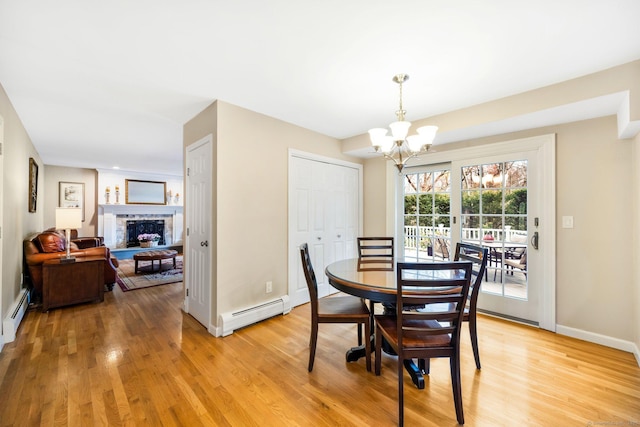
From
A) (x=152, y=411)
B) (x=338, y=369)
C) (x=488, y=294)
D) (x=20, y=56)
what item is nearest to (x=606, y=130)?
(x=488, y=294)

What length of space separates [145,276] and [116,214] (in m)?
3.20

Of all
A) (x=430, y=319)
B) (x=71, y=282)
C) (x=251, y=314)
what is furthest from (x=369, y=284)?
(x=71, y=282)

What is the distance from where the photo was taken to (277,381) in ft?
6.29

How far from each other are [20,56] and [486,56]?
329 centimetres

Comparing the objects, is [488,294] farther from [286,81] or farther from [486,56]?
[286,81]

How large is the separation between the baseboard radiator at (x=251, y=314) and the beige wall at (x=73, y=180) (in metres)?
6.42

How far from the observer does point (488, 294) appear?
10.2 feet

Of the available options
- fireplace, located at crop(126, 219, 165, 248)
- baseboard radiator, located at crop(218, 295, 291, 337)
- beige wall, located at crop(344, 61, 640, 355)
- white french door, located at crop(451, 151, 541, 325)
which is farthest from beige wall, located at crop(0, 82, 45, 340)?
white french door, located at crop(451, 151, 541, 325)

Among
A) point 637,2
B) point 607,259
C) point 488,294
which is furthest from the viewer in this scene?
point 488,294

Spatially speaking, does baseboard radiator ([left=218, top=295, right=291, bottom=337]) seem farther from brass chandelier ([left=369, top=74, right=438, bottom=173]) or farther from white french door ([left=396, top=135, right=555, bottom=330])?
white french door ([left=396, top=135, right=555, bottom=330])

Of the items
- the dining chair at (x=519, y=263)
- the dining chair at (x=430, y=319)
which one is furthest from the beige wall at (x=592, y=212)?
the dining chair at (x=430, y=319)

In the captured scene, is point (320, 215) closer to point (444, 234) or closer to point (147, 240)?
point (444, 234)

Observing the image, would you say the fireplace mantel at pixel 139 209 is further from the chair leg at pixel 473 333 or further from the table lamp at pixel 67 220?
the chair leg at pixel 473 333

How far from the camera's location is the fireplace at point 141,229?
7.27 meters
